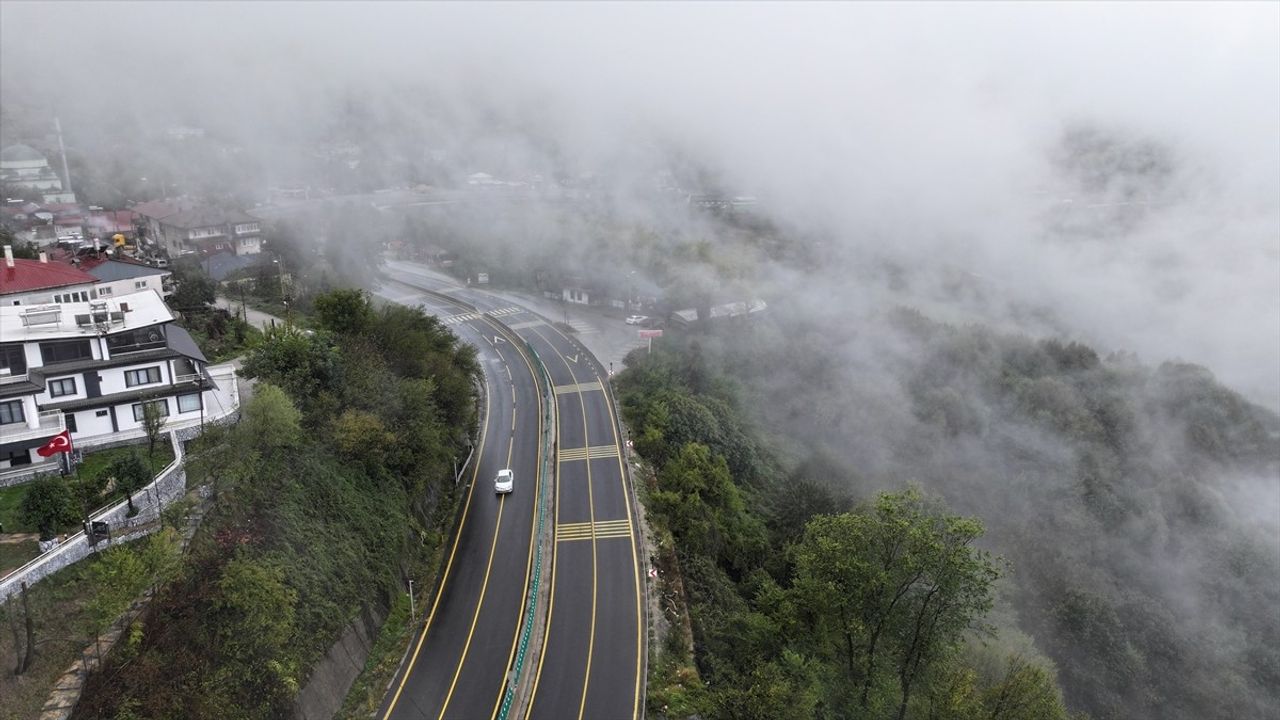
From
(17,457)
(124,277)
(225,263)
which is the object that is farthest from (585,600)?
(225,263)

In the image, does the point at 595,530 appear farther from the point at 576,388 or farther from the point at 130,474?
the point at 130,474

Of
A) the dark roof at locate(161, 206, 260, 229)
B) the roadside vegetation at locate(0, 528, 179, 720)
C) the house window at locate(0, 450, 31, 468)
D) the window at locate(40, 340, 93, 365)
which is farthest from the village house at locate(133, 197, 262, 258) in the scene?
the roadside vegetation at locate(0, 528, 179, 720)

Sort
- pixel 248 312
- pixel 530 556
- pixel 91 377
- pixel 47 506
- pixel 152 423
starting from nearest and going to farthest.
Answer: pixel 47 506 → pixel 152 423 → pixel 91 377 → pixel 530 556 → pixel 248 312

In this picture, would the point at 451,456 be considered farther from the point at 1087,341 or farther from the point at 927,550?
the point at 1087,341

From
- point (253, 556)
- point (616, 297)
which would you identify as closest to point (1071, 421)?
point (616, 297)

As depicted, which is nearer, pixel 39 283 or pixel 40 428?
pixel 40 428

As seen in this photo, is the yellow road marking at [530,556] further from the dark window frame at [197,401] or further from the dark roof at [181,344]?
the dark roof at [181,344]
